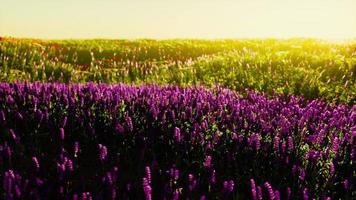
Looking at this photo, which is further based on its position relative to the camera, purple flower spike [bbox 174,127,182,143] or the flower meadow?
purple flower spike [bbox 174,127,182,143]

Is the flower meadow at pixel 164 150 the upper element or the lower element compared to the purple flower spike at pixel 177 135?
lower

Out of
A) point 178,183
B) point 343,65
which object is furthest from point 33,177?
point 343,65

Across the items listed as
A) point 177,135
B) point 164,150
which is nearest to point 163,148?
point 164,150

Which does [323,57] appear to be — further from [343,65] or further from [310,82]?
[310,82]

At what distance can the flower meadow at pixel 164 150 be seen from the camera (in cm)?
324

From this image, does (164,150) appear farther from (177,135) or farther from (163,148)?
(177,135)

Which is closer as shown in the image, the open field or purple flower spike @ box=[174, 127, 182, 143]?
the open field

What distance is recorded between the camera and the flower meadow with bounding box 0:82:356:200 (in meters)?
3.24

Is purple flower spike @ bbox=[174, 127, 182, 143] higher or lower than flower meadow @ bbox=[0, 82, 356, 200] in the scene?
higher

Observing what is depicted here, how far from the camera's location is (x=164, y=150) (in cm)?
425

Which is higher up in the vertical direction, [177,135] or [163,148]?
[177,135]

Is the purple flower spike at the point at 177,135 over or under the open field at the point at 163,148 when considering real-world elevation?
over

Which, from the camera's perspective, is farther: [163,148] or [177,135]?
[163,148]

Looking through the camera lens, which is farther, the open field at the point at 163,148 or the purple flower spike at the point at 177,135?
the purple flower spike at the point at 177,135
